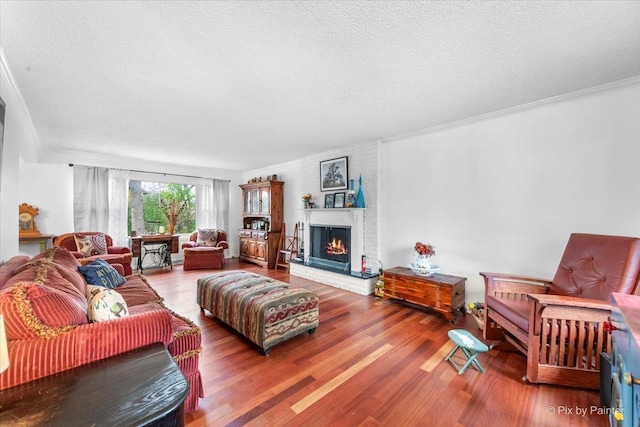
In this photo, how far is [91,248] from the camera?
14.3ft

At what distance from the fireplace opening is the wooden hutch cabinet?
1.13m

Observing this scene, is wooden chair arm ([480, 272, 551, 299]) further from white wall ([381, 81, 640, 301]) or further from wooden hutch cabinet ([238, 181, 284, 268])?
wooden hutch cabinet ([238, 181, 284, 268])

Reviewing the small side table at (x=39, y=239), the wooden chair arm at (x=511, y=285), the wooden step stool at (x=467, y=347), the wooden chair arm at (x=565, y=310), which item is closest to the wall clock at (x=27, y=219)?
the small side table at (x=39, y=239)

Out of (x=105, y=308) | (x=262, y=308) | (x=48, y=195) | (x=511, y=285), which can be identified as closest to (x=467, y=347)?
(x=511, y=285)

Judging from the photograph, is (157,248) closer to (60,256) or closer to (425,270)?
(60,256)

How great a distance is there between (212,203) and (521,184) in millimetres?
6290

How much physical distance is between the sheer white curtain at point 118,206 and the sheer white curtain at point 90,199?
3.4 inches

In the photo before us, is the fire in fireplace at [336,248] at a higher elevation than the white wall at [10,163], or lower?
lower

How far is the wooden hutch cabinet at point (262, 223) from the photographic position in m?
5.73

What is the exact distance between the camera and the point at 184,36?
1.63 m

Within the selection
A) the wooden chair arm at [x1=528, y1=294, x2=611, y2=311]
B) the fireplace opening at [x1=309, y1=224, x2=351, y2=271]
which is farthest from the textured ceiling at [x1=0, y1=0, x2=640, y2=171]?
the fireplace opening at [x1=309, y1=224, x2=351, y2=271]

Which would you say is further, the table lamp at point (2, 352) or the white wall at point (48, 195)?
the white wall at point (48, 195)

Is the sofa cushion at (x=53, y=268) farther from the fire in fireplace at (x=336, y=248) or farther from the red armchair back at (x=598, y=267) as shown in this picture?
the red armchair back at (x=598, y=267)

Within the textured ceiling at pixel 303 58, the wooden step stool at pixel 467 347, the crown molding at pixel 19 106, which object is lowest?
the wooden step stool at pixel 467 347
